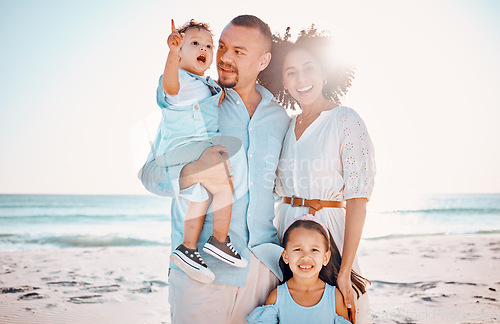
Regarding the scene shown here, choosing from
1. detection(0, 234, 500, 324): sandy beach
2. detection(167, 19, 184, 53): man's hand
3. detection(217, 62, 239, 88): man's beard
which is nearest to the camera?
detection(167, 19, 184, 53): man's hand

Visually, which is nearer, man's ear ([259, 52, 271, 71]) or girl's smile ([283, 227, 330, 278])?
girl's smile ([283, 227, 330, 278])

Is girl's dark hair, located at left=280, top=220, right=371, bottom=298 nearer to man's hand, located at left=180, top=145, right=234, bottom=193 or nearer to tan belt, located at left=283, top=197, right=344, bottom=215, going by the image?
tan belt, located at left=283, top=197, right=344, bottom=215

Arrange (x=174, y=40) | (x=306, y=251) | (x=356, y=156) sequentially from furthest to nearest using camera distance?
(x=306, y=251), (x=356, y=156), (x=174, y=40)

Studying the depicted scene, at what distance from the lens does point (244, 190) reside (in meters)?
2.56

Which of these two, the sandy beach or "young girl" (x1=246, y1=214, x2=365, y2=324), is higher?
"young girl" (x1=246, y1=214, x2=365, y2=324)

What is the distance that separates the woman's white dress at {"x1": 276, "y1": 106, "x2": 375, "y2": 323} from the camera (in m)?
2.46

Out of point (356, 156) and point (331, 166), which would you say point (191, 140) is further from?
point (356, 156)

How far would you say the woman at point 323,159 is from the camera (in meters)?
2.43

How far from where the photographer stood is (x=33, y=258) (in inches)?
375

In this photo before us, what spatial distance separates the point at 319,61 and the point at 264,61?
380mm

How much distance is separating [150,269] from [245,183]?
20.7 ft

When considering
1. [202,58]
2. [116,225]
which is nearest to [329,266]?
[202,58]

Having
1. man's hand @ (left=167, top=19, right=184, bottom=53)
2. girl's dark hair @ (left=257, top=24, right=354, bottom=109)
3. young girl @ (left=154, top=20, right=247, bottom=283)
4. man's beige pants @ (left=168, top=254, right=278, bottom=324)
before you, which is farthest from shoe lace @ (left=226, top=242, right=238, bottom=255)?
girl's dark hair @ (left=257, top=24, right=354, bottom=109)

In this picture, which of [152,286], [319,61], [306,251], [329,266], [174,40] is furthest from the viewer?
[152,286]
